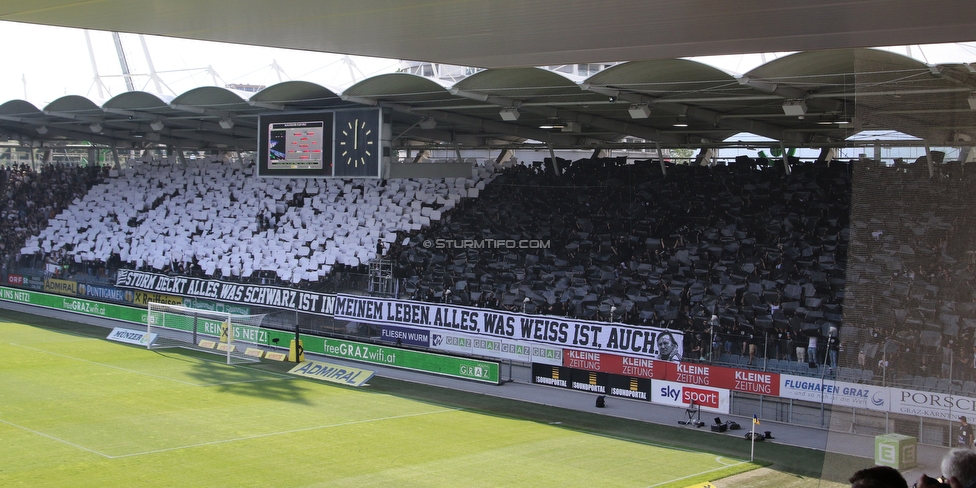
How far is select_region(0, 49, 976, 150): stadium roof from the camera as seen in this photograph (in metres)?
9.03

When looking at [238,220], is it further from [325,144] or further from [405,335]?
[405,335]

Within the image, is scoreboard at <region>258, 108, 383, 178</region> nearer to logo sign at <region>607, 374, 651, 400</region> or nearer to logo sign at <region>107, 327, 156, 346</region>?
logo sign at <region>107, 327, 156, 346</region>

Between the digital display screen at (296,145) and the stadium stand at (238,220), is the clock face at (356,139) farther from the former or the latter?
the stadium stand at (238,220)

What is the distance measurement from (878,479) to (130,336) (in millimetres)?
32371

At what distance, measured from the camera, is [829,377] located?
1794cm

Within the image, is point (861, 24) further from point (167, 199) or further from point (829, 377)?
point (167, 199)

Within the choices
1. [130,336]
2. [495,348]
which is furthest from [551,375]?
[130,336]

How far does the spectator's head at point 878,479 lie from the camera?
409 cm

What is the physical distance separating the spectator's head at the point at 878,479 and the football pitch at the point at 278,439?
12.4 metres

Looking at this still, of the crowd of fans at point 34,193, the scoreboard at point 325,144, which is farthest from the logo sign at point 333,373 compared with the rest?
the crowd of fans at point 34,193

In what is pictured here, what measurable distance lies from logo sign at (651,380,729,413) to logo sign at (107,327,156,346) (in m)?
18.7

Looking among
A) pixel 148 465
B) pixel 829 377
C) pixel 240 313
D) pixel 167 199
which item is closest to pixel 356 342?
pixel 240 313

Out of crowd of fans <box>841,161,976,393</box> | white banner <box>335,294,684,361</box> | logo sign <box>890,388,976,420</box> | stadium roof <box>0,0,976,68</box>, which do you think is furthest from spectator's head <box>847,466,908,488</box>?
white banner <box>335,294,684,361</box>

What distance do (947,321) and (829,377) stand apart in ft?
30.0
